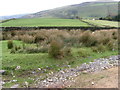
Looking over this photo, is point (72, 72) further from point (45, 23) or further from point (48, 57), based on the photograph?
point (45, 23)

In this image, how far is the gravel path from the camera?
6.22 meters

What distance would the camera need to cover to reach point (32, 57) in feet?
28.5

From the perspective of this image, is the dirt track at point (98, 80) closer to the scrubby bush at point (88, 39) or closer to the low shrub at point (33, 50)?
the low shrub at point (33, 50)

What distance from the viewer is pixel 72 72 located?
7398 mm

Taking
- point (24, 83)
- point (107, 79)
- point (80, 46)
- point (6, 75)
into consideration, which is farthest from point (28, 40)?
point (107, 79)

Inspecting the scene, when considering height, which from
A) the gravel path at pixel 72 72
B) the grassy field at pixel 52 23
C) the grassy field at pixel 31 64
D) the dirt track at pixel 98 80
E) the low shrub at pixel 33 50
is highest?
the grassy field at pixel 52 23

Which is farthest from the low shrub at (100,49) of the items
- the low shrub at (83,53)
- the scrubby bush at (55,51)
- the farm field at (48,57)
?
the scrubby bush at (55,51)

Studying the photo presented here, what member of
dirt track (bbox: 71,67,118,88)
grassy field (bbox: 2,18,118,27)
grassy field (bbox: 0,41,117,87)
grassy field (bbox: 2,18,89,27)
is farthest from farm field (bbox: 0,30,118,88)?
grassy field (bbox: 2,18,89,27)

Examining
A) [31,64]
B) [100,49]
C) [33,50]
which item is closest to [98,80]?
[31,64]

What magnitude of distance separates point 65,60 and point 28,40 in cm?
542

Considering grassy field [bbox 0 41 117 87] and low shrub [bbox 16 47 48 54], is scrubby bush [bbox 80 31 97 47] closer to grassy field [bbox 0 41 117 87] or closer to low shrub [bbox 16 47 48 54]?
grassy field [bbox 0 41 117 87]

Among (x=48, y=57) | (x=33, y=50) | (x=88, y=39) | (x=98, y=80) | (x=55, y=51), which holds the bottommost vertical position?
(x=98, y=80)

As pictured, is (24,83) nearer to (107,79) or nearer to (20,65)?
(20,65)

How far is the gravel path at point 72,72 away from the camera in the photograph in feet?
20.4
